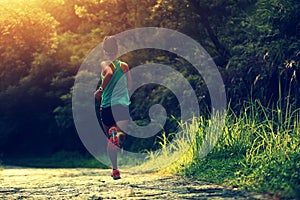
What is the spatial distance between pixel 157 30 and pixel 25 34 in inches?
300

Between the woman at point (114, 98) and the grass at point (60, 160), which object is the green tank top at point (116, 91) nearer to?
the woman at point (114, 98)

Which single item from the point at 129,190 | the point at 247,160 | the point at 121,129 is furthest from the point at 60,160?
the point at 129,190

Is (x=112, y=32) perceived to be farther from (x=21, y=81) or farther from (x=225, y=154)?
(x=225, y=154)

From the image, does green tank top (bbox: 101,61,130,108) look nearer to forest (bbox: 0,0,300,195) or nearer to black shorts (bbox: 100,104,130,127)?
black shorts (bbox: 100,104,130,127)

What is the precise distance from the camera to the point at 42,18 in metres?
23.1

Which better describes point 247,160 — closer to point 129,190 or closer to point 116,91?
point 129,190

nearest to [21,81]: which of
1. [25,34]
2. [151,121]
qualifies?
[25,34]

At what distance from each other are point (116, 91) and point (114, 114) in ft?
1.04

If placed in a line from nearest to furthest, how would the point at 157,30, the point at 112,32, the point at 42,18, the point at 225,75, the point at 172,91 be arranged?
the point at 225,75
the point at 172,91
the point at 157,30
the point at 112,32
the point at 42,18

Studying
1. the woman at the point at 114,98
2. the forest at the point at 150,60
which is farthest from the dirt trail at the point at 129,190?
the forest at the point at 150,60

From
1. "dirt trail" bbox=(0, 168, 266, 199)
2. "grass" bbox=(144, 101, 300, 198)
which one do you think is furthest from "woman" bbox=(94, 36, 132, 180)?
"grass" bbox=(144, 101, 300, 198)

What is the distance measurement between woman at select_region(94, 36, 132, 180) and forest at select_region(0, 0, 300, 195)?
151 cm

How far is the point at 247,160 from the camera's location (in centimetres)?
798

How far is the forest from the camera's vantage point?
11617mm
